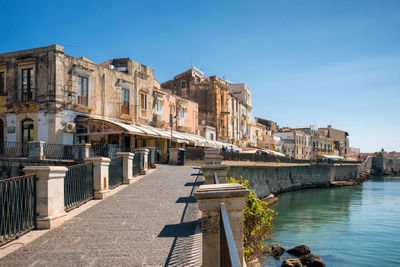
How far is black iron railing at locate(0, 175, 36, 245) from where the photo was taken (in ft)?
21.9

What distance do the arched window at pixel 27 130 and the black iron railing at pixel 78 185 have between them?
1459 cm

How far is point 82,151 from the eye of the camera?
19.2m

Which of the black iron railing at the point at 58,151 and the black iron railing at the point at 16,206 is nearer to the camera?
the black iron railing at the point at 16,206

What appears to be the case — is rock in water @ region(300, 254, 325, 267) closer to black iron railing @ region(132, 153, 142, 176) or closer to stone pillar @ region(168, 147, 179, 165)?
black iron railing @ region(132, 153, 142, 176)

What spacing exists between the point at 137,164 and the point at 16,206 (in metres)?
10.3

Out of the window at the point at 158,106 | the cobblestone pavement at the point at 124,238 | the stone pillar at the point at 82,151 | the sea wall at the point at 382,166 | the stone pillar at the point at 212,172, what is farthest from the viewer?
the sea wall at the point at 382,166

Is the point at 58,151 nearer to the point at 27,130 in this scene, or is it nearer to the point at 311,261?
the point at 27,130

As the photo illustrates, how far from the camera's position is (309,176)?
49.8 m

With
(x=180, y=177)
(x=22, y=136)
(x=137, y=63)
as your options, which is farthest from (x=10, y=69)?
(x=180, y=177)

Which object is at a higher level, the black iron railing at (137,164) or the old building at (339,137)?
the old building at (339,137)

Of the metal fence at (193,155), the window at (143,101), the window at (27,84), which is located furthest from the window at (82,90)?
the metal fence at (193,155)

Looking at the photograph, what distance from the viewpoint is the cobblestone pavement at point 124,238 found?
5.79 m

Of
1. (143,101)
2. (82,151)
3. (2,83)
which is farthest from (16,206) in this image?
(143,101)

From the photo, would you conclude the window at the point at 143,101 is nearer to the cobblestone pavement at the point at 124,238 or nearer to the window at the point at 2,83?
the window at the point at 2,83
